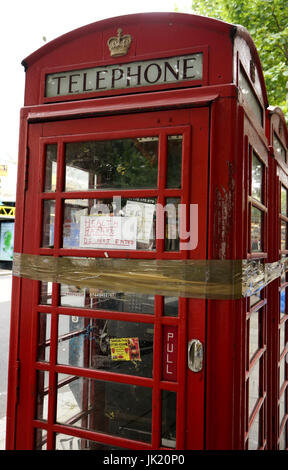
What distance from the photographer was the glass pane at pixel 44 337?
6.78ft

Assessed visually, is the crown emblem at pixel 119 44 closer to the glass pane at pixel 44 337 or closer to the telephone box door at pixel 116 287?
the telephone box door at pixel 116 287

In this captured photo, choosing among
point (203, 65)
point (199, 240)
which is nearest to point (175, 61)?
point (203, 65)

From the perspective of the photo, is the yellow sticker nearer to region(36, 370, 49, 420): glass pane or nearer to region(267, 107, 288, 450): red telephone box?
region(36, 370, 49, 420): glass pane

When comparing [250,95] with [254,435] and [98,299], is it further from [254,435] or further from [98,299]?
[254,435]

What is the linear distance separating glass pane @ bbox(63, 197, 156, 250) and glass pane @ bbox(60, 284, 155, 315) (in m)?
0.24

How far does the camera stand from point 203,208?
175 cm

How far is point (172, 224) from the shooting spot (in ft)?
6.01

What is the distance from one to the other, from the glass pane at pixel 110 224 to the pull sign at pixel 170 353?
0.40 metres

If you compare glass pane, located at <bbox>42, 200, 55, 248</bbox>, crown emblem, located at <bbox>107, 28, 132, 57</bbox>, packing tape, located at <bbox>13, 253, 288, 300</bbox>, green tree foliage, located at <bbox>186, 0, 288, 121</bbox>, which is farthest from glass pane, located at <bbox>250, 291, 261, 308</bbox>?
green tree foliage, located at <bbox>186, 0, 288, 121</bbox>

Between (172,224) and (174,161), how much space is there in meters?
0.30

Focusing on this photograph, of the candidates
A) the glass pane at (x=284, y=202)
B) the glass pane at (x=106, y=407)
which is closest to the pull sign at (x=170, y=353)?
the glass pane at (x=106, y=407)

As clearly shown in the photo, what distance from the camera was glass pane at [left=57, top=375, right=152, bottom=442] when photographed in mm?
2039
